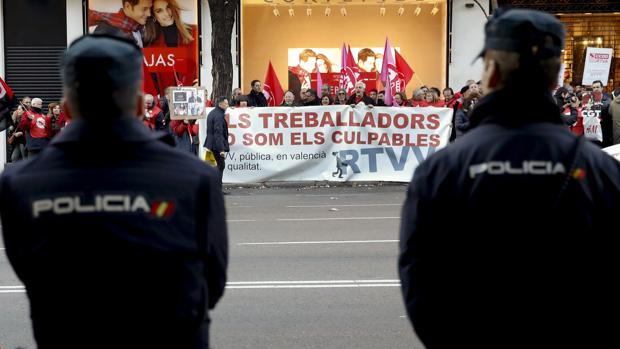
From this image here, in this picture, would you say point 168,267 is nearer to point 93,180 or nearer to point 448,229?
point 93,180

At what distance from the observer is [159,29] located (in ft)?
85.1

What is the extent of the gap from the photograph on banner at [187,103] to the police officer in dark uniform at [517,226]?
53.9ft

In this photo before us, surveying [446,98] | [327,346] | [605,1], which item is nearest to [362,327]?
[327,346]

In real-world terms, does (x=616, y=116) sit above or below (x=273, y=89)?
below

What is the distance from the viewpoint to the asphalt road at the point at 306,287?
713 centimetres

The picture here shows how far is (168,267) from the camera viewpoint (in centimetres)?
276

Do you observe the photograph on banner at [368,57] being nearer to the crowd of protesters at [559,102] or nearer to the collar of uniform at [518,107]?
the crowd of protesters at [559,102]

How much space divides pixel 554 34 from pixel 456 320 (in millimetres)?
864

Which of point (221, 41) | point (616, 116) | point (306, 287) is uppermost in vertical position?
point (221, 41)

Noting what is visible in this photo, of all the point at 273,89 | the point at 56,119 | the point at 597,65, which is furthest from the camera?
the point at 273,89

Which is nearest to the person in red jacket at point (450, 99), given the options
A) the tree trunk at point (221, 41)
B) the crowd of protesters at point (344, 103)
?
the crowd of protesters at point (344, 103)

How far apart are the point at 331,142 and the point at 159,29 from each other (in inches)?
333

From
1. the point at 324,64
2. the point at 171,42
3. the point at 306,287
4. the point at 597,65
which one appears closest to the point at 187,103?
the point at 171,42

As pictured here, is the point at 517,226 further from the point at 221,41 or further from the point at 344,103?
the point at 221,41
